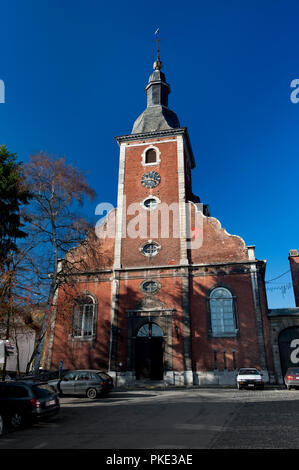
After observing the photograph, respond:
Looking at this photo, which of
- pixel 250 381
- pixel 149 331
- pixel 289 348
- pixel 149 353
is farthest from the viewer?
pixel 149 331

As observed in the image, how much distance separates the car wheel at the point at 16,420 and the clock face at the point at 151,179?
2097 centimetres

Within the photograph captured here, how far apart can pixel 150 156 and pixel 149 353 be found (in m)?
16.3

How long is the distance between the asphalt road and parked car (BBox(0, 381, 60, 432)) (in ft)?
1.22

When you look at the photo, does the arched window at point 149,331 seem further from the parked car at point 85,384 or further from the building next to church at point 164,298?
the parked car at point 85,384

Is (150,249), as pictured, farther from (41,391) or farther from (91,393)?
(41,391)

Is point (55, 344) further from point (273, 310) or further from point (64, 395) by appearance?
point (273, 310)

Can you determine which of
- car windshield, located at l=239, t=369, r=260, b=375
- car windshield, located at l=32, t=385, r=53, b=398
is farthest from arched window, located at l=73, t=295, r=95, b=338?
car windshield, located at l=32, t=385, r=53, b=398

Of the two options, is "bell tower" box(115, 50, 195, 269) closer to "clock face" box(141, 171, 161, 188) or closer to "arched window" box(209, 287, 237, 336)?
"clock face" box(141, 171, 161, 188)

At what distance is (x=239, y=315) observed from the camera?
22734mm

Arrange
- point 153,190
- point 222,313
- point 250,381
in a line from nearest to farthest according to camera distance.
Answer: point 250,381
point 222,313
point 153,190

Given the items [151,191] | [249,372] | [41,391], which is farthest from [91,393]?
[151,191]

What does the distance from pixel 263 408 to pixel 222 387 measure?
927 centimetres

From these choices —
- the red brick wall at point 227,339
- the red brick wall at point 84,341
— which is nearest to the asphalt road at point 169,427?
the red brick wall at point 227,339

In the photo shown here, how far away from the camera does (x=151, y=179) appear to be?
28.4 m
